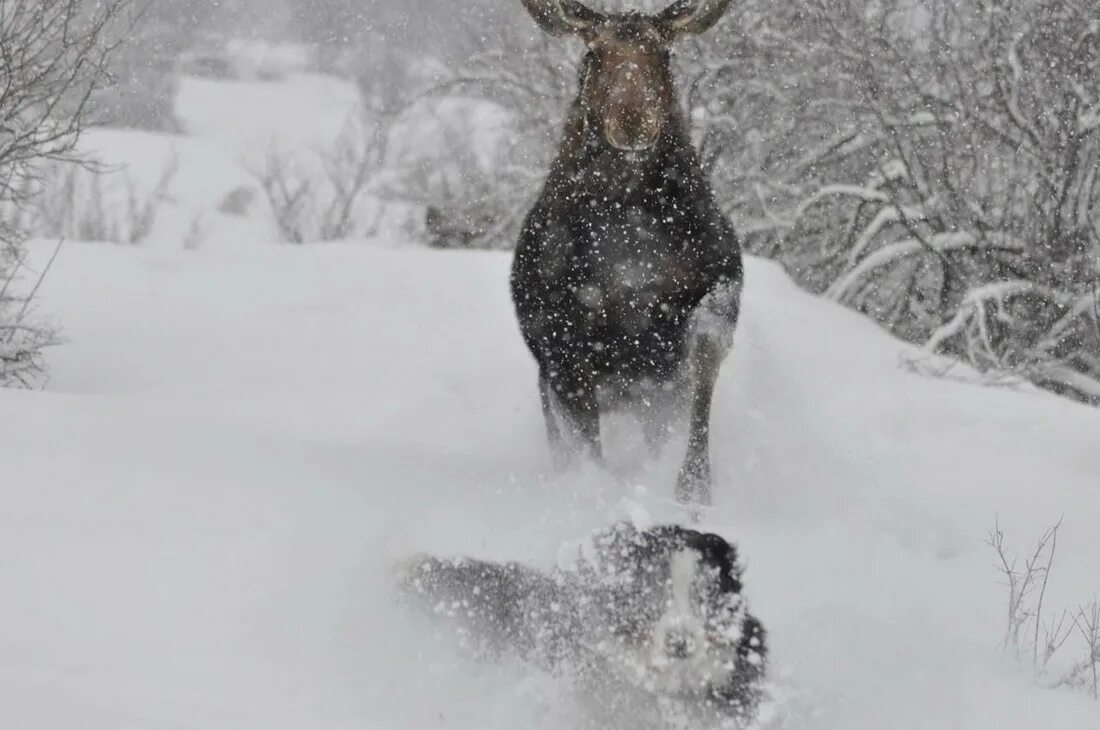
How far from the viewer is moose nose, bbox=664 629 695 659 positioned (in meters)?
2.63

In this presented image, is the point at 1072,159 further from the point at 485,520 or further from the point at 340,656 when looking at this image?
the point at 340,656

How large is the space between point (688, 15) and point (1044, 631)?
2.36 m

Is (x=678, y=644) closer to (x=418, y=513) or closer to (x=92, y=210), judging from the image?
(x=418, y=513)

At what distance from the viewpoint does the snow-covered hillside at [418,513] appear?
105 inches

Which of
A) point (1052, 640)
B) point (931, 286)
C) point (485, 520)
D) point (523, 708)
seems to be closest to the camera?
point (523, 708)

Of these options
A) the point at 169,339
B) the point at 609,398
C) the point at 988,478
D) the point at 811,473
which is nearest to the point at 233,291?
the point at 169,339

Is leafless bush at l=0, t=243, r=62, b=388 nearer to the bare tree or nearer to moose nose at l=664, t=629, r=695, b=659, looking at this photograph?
the bare tree

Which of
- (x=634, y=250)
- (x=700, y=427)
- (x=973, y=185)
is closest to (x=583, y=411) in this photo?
(x=700, y=427)

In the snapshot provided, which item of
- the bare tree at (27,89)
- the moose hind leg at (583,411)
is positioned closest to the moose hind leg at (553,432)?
the moose hind leg at (583,411)

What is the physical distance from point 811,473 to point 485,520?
4.48 feet

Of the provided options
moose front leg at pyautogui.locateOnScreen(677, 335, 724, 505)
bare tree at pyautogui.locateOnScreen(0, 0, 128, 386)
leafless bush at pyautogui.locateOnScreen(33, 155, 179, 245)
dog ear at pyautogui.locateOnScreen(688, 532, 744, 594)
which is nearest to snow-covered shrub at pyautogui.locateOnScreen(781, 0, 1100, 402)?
moose front leg at pyautogui.locateOnScreen(677, 335, 724, 505)

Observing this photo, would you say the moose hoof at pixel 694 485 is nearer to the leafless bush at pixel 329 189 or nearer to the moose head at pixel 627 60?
→ the moose head at pixel 627 60

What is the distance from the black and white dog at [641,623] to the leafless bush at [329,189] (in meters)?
12.7

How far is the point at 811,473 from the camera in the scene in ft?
15.3
